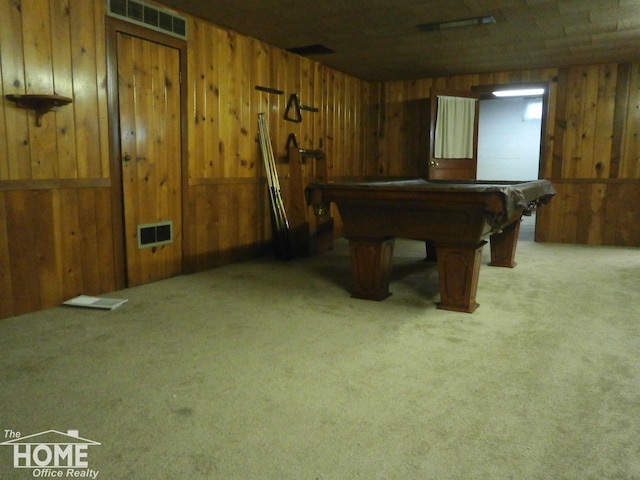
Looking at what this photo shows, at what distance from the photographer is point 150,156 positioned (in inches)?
156

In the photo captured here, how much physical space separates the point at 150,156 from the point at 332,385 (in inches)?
105

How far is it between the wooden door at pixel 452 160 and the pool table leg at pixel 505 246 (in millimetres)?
2239

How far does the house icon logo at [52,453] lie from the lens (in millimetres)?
1525

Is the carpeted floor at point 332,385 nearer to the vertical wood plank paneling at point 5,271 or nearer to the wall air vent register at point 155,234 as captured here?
the vertical wood plank paneling at point 5,271

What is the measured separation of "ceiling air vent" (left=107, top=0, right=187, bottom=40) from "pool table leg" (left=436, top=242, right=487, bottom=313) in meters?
2.79

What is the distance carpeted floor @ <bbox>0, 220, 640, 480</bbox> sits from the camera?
5.20 ft

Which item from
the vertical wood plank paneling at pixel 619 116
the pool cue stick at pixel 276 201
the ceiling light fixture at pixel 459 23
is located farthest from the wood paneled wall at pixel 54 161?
the vertical wood plank paneling at pixel 619 116

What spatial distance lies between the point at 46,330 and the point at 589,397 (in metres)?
2.81

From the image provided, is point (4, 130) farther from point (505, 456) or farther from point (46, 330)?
point (505, 456)

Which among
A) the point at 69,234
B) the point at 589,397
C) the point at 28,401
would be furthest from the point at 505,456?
the point at 69,234

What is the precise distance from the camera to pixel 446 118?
6.64 m

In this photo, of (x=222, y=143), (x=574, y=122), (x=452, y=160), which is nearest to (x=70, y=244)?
(x=222, y=143)

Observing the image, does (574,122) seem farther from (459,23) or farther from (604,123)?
(459,23)

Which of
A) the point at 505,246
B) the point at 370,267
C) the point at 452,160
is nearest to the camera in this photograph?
the point at 370,267
